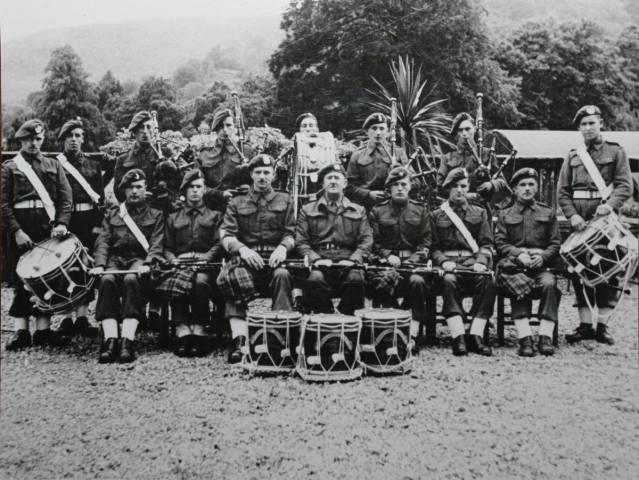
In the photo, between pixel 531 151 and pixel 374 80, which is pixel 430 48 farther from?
pixel 531 151

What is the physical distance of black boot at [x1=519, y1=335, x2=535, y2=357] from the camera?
16.0 feet

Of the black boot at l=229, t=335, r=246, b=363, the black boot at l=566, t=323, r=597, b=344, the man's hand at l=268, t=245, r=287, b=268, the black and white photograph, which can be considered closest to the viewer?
the black and white photograph

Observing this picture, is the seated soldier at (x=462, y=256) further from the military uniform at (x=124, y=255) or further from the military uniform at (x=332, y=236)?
the military uniform at (x=124, y=255)

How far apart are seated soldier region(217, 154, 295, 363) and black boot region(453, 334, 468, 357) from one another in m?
1.36

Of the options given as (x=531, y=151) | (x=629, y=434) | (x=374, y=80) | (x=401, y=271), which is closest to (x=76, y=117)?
(x=374, y=80)

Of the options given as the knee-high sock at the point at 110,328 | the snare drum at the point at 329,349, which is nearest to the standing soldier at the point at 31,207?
the knee-high sock at the point at 110,328

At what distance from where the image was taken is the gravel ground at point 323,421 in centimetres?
304

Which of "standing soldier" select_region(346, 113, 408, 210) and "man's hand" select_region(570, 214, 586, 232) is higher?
"standing soldier" select_region(346, 113, 408, 210)

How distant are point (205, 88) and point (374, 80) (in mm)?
1574

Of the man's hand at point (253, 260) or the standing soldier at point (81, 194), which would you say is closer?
the man's hand at point (253, 260)

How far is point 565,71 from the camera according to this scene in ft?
16.7

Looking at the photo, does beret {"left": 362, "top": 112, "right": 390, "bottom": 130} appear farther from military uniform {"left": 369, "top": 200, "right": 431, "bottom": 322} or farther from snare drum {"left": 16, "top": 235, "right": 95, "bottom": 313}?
snare drum {"left": 16, "top": 235, "right": 95, "bottom": 313}

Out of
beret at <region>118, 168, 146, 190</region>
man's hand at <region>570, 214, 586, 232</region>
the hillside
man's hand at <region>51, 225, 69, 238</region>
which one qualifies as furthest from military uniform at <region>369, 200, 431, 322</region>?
man's hand at <region>51, 225, 69, 238</region>

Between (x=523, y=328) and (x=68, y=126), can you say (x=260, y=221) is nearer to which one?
(x=68, y=126)
